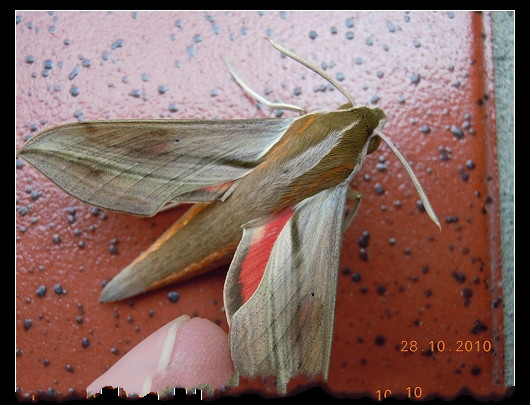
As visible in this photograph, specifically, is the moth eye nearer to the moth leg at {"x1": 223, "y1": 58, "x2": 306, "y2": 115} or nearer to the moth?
the moth

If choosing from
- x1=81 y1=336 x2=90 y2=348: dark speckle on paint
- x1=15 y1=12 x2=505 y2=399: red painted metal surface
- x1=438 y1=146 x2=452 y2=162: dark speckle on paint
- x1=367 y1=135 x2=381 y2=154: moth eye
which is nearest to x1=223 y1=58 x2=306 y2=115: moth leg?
x1=15 y1=12 x2=505 y2=399: red painted metal surface

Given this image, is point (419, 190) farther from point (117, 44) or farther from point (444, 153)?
point (117, 44)

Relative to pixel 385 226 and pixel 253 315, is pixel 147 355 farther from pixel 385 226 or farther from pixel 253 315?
pixel 385 226

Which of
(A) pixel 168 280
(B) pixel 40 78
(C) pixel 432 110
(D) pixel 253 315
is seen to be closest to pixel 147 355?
(A) pixel 168 280

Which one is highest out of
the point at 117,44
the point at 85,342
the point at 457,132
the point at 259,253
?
the point at 117,44

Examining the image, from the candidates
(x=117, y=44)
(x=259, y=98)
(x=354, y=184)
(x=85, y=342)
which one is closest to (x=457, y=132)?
(x=354, y=184)

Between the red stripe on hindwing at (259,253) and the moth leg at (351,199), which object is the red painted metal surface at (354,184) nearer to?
the moth leg at (351,199)
